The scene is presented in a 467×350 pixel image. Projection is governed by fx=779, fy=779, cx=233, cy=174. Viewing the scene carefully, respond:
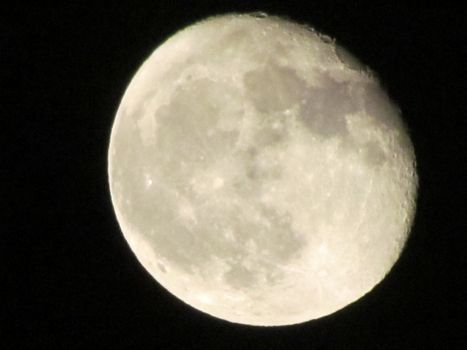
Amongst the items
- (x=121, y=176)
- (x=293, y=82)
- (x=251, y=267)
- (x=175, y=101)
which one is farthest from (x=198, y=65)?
(x=251, y=267)

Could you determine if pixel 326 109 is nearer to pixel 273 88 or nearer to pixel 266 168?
pixel 273 88

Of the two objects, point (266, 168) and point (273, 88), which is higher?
point (273, 88)

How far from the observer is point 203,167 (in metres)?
4.41

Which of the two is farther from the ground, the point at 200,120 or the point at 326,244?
the point at 200,120

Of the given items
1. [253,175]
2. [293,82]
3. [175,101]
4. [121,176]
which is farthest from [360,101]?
[121,176]

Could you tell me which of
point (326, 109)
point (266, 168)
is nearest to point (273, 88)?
point (326, 109)

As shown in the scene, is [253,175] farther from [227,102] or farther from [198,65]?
[198,65]

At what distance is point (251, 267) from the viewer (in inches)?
180

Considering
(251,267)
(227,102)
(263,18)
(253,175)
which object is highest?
(263,18)

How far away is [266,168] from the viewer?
432 centimetres

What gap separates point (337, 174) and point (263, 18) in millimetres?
1083

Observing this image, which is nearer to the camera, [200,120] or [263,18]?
[200,120]

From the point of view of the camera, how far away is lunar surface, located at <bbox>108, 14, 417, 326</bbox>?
434cm

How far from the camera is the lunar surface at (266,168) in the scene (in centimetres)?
434
